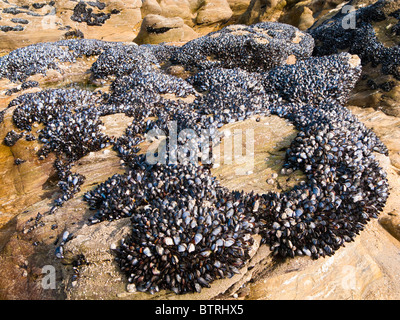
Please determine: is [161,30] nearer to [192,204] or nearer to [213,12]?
[213,12]

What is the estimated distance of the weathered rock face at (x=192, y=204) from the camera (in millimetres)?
4066

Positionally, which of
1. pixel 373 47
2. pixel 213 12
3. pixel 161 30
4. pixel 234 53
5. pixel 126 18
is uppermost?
pixel 373 47

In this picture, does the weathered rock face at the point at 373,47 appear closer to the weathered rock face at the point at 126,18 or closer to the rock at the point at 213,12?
the weathered rock face at the point at 126,18

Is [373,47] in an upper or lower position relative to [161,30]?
upper

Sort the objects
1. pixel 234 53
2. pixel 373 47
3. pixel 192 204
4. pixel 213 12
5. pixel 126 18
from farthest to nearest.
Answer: pixel 213 12 < pixel 126 18 < pixel 373 47 < pixel 234 53 < pixel 192 204

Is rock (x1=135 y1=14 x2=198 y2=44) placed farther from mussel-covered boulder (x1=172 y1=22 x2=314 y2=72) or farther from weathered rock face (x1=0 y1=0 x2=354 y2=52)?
mussel-covered boulder (x1=172 y1=22 x2=314 y2=72)

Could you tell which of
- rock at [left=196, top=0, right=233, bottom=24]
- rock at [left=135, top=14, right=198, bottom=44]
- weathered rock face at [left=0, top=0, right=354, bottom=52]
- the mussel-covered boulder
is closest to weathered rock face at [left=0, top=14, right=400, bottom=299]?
the mussel-covered boulder

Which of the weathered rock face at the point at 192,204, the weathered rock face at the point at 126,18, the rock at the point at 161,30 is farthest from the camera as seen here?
the weathered rock face at the point at 126,18

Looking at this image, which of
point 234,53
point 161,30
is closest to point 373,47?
point 234,53

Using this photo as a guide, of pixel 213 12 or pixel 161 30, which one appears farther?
pixel 213 12

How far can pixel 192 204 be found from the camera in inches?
172

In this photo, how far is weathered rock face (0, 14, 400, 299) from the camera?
13.3 feet

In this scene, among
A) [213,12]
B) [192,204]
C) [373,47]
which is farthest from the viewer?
[213,12]

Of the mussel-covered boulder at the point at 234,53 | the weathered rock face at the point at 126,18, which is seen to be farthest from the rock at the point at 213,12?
the mussel-covered boulder at the point at 234,53
